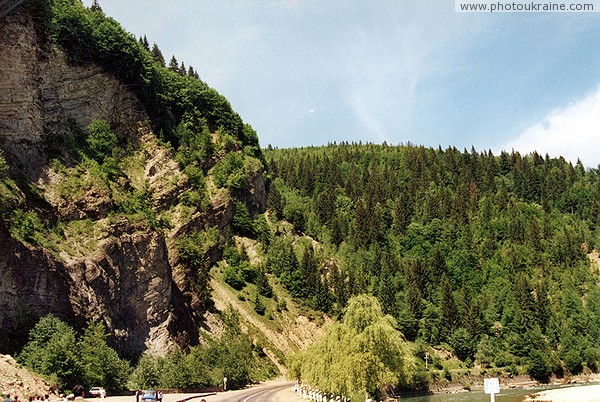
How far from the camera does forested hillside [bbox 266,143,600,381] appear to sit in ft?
379

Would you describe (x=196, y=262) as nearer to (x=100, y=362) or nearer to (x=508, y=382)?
(x=100, y=362)

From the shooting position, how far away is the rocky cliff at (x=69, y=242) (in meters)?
48.5

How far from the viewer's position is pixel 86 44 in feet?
255

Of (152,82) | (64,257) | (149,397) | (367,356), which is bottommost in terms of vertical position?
(149,397)

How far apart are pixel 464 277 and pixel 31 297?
123 metres

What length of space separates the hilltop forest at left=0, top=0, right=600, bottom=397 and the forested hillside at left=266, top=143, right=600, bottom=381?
57cm

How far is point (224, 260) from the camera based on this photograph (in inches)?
3974

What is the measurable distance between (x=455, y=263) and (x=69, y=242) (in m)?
118

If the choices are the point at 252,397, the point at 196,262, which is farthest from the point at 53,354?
the point at 196,262

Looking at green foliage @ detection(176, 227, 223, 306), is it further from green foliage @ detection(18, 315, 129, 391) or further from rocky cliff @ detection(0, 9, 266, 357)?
green foliage @ detection(18, 315, 129, 391)

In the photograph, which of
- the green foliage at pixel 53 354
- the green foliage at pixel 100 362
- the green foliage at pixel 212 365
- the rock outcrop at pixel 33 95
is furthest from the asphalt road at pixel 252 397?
the rock outcrop at pixel 33 95

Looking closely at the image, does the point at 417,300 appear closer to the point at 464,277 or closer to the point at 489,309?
the point at 489,309

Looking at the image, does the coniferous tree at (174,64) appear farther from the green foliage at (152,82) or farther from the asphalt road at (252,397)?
the asphalt road at (252,397)

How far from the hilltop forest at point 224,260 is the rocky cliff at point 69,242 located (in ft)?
0.75
